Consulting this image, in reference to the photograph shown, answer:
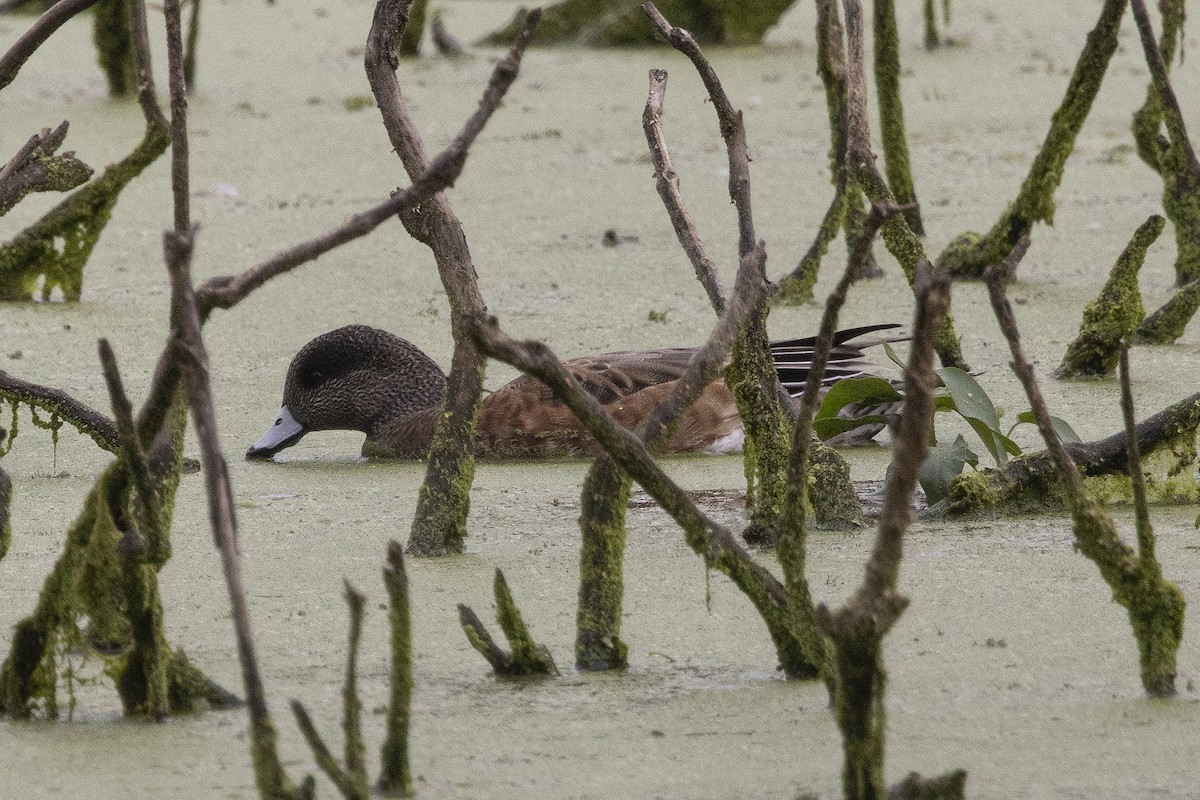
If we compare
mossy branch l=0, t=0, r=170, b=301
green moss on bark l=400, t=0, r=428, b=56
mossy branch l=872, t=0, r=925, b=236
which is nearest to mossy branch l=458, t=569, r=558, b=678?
mossy branch l=0, t=0, r=170, b=301

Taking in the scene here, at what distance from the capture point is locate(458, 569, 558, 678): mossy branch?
2275 millimetres

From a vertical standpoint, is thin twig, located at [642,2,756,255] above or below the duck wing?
above

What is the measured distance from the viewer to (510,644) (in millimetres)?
2332

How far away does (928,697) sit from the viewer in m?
2.25

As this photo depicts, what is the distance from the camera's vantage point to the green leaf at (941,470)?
3.23 metres

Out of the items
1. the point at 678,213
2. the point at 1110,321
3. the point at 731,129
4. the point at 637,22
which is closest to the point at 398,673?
the point at 678,213

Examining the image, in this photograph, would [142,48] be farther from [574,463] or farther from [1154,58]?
[1154,58]

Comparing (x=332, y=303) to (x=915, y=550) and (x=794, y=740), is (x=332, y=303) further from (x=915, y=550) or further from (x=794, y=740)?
(x=794, y=740)

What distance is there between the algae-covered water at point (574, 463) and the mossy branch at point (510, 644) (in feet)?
0.13

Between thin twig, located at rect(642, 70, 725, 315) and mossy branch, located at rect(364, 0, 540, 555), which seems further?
mossy branch, located at rect(364, 0, 540, 555)

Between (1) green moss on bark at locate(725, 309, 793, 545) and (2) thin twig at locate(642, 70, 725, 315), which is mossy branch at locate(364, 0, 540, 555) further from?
(1) green moss on bark at locate(725, 309, 793, 545)

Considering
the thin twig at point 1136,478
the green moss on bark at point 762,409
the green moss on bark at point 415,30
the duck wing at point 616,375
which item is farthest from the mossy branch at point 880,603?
the green moss on bark at point 415,30

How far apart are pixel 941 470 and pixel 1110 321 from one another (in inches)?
48.3

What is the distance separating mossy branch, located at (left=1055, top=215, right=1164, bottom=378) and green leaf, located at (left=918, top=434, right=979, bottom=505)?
3.39ft
